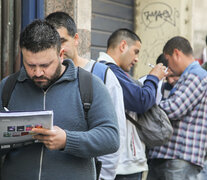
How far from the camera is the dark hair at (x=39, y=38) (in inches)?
102

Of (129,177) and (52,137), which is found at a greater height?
(52,137)

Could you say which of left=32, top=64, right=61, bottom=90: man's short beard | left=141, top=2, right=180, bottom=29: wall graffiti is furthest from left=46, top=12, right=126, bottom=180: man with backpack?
left=141, top=2, right=180, bottom=29: wall graffiti

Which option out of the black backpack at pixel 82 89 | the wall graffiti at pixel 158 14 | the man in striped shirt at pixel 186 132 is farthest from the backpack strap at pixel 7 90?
the wall graffiti at pixel 158 14

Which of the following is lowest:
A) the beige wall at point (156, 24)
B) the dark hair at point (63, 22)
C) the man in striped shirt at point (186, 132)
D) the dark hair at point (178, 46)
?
the man in striped shirt at point (186, 132)

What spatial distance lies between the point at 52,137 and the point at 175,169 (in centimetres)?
227

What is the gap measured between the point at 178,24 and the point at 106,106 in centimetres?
506

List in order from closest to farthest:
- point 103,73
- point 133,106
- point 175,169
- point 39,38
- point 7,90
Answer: point 39,38, point 7,90, point 103,73, point 133,106, point 175,169

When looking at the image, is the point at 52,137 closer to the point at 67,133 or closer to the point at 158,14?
the point at 67,133

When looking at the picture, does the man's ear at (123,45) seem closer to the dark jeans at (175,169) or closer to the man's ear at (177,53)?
the man's ear at (177,53)

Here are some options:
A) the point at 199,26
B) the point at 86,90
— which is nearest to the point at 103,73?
the point at 86,90

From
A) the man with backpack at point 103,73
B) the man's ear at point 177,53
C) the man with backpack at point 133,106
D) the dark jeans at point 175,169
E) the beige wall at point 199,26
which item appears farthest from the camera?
the beige wall at point 199,26

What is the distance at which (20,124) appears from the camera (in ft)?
7.93

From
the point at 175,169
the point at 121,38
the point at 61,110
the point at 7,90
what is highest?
the point at 121,38

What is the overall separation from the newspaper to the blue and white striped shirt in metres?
2.19
